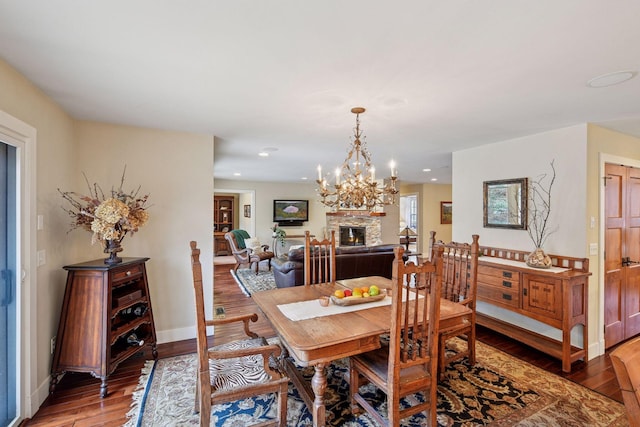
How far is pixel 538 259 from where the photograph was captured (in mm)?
3121

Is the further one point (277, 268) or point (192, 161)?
point (277, 268)

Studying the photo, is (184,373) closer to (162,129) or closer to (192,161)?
(192,161)

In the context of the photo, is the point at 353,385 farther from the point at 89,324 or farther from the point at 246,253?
the point at 246,253

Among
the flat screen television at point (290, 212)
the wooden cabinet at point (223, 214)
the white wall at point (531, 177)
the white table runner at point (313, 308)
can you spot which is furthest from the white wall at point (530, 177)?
the wooden cabinet at point (223, 214)

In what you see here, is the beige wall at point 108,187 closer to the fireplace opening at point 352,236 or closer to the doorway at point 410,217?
the fireplace opening at point 352,236

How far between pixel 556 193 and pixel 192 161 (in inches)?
160

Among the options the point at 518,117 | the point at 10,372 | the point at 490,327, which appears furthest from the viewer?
the point at 490,327

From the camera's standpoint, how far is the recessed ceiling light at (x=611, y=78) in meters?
1.91

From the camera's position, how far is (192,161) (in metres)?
3.46

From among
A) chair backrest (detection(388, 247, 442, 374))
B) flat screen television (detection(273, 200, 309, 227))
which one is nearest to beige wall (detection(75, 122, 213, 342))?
chair backrest (detection(388, 247, 442, 374))

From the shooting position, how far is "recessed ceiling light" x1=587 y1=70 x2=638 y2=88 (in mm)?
1910

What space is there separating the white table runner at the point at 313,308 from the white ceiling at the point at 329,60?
163 centimetres

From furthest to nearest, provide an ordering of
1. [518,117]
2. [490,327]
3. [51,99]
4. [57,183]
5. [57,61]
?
[490,327] < [518,117] < [57,183] < [51,99] < [57,61]

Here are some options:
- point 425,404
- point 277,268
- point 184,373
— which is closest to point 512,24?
point 425,404
